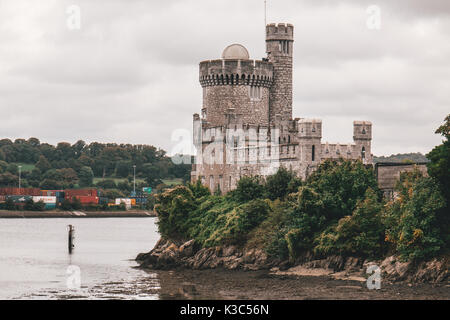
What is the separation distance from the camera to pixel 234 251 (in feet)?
224

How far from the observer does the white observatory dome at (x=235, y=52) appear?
86812mm

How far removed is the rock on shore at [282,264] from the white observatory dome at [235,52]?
1958 cm

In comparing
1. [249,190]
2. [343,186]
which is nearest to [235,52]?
[249,190]

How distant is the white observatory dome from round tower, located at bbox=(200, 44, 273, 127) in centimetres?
57

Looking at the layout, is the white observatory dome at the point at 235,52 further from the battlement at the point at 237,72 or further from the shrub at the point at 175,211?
the shrub at the point at 175,211

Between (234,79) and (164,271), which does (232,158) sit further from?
(164,271)

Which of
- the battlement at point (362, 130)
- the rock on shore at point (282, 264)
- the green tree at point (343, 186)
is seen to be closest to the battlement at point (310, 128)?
the battlement at point (362, 130)

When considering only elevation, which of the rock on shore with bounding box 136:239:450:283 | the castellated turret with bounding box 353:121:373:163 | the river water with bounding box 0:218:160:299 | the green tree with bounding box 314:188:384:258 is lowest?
the river water with bounding box 0:218:160:299

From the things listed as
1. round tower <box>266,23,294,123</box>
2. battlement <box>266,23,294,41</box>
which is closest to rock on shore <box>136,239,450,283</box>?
round tower <box>266,23,294,123</box>

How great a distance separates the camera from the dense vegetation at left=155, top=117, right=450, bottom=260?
2180 inches

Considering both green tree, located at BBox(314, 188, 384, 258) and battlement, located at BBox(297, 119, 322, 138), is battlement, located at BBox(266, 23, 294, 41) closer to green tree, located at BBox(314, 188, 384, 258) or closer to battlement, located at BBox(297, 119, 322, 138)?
battlement, located at BBox(297, 119, 322, 138)

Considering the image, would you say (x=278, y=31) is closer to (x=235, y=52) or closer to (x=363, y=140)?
(x=235, y=52)
